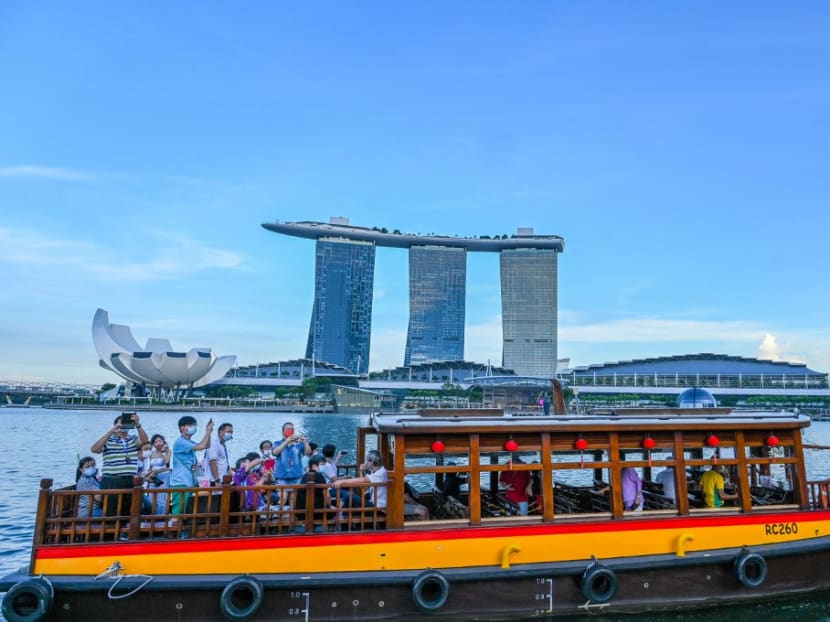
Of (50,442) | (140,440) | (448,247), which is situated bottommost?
(50,442)

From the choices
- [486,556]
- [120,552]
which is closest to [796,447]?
[486,556]

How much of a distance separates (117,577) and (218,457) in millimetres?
1765

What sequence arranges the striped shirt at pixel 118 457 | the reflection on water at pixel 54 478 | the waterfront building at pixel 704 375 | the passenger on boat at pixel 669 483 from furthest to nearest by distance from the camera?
the waterfront building at pixel 704 375 < the passenger on boat at pixel 669 483 < the reflection on water at pixel 54 478 < the striped shirt at pixel 118 457

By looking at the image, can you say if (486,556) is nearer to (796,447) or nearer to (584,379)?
(796,447)

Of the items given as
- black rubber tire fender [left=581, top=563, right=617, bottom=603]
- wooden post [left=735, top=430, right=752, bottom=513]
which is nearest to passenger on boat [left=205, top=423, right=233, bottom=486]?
black rubber tire fender [left=581, top=563, right=617, bottom=603]

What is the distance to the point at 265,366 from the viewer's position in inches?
5399

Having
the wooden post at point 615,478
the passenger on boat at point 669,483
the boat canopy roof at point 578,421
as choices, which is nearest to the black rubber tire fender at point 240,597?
the boat canopy roof at point 578,421

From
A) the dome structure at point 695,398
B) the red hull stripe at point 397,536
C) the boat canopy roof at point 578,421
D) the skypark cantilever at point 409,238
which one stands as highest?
the skypark cantilever at point 409,238

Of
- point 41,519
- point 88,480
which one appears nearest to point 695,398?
point 88,480

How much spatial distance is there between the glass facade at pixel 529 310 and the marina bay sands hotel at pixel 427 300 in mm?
252

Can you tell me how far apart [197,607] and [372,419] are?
3241 mm

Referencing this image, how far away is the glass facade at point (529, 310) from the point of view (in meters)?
151

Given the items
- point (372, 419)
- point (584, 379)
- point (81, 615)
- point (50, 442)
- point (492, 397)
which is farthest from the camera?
point (584, 379)

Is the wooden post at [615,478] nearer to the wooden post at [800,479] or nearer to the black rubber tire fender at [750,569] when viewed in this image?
the black rubber tire fender at [750,569]
